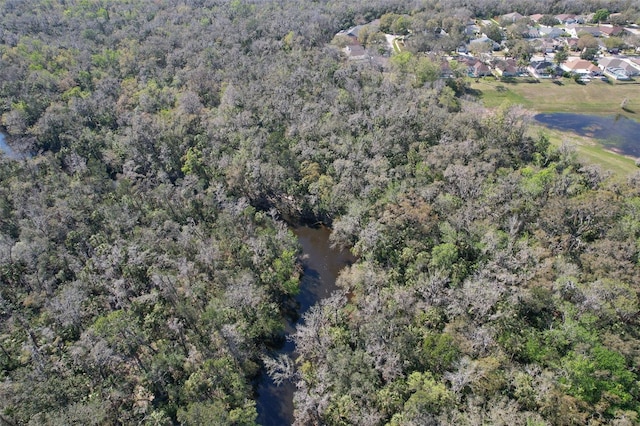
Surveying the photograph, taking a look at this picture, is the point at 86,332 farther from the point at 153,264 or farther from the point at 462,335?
the point at 462,335

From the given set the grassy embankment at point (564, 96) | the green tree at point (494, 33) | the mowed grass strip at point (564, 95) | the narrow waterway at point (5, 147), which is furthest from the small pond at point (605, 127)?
the narrow waterway at point (5, 147)

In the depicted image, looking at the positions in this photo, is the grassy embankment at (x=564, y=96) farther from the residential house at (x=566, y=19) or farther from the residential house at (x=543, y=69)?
the residential house at (x=566, y=19)

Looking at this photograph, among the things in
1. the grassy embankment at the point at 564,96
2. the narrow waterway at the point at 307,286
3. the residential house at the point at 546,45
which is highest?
the residential house at the point at 546,45

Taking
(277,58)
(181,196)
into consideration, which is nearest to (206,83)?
(277,58)

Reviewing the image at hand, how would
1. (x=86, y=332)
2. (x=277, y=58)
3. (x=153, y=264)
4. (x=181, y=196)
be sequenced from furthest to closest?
1. (x=277, y=58)
2. (x=181, y=196)
3. (x=153, y=264)
4. (x=86, y=332)

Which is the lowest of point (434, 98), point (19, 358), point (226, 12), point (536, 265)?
point (19, 358)

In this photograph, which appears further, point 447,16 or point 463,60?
point 447,16

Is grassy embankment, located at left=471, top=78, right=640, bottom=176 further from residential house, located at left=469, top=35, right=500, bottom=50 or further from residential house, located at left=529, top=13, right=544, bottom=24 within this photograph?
residential house, located at left=529, top=13, right=544, bottom=24
